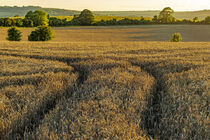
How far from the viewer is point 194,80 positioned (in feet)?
13.1

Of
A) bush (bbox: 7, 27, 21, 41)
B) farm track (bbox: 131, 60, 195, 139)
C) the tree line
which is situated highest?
the tree line

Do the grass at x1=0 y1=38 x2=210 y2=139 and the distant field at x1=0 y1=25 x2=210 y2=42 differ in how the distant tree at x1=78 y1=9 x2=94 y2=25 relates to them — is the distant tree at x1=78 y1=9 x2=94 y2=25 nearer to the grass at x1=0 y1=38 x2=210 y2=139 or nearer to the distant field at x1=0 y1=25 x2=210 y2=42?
the distant field at x1=0 y1=25 x2=210 y2=42

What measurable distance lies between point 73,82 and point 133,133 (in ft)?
8.28

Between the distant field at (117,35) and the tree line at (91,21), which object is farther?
the tree line at (91,21)

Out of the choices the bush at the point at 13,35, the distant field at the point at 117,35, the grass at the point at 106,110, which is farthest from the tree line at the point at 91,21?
the grass at the point at 106,110

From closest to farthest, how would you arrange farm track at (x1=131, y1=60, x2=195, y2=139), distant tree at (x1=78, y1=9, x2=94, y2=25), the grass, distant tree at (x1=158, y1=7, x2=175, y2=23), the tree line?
the grass < farm track at (x1=131, y1=60, x2=195, y2=139) < the tree line < distant tree at (x1=78, y1=9, x2=94, y2=25) < distant tree at (x1=158, y1=7, x2=175, y2=23)

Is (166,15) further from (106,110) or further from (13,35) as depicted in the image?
(106,110)

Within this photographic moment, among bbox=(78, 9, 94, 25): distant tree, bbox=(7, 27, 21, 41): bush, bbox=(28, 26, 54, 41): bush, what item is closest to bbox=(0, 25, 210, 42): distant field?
bbox=(7, 27, 21, 41): bush

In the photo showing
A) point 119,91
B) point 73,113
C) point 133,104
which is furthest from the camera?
point 119,91

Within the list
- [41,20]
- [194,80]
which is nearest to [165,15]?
[41,20]

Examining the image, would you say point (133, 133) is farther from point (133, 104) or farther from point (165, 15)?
point (165, 15)

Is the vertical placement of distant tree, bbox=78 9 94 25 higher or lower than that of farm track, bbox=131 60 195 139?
higher

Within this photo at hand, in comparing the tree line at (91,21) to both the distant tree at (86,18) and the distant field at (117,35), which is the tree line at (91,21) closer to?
the distant tree at (86,18)

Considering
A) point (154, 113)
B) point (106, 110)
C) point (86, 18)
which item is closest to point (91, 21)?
point (86, 18)
